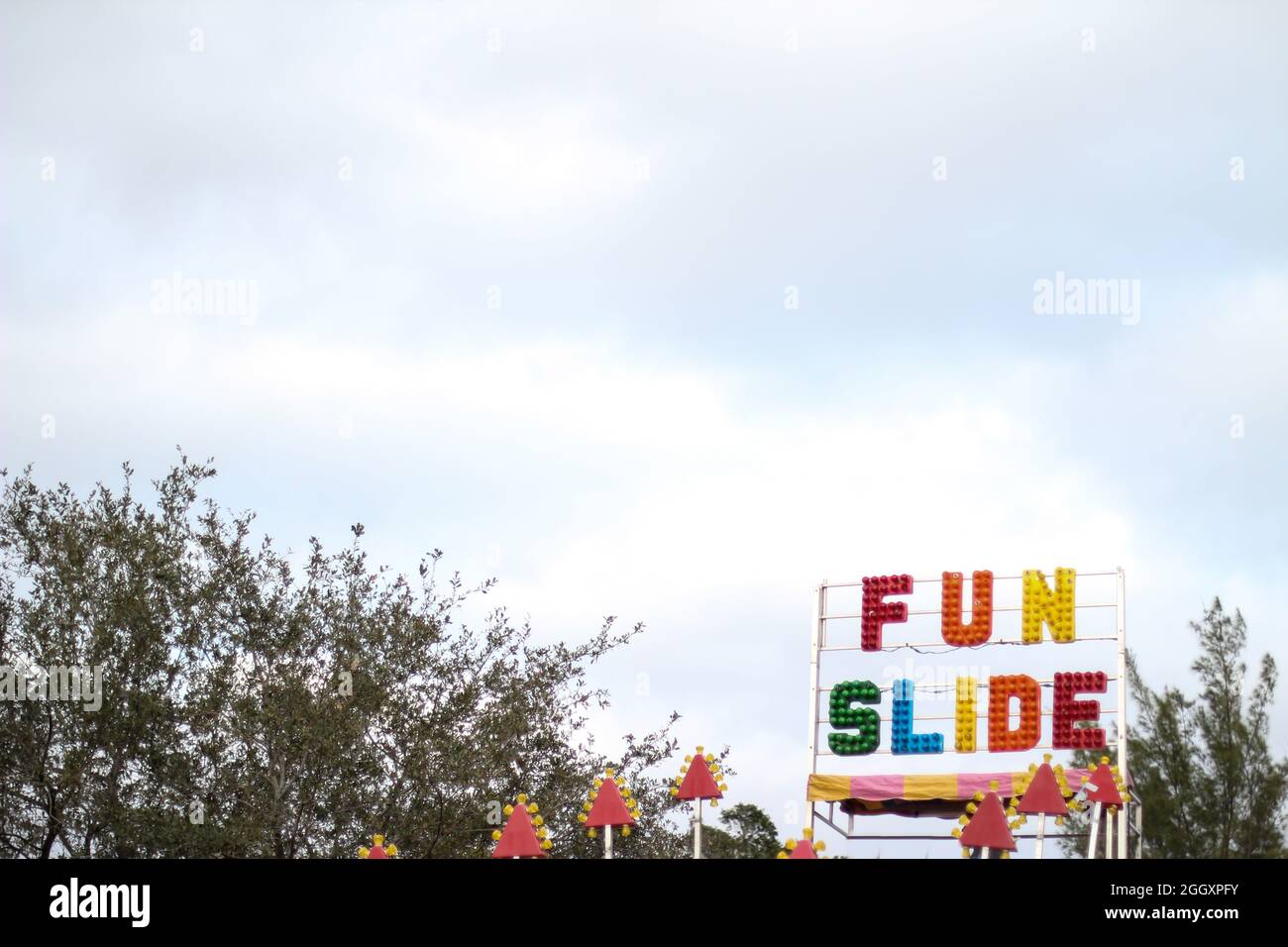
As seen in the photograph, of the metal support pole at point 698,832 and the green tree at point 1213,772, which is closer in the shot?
the metal support pole at point 698,832

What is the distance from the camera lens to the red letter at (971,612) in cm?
2069

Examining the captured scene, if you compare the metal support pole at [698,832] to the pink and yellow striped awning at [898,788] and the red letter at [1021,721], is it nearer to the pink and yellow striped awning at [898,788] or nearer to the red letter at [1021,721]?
the pink and yellow striped awning at [898,788]

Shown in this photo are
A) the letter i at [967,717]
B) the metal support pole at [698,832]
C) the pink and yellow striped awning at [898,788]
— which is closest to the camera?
the metal support pole at [698,832]

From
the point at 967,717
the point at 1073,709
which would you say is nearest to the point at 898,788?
the point at 967,717

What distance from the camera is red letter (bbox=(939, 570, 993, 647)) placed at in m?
20.7

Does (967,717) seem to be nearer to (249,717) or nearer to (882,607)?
(882,607)

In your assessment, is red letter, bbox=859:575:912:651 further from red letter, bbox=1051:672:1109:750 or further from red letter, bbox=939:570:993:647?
red letter, bbox=1051:672:1109:750

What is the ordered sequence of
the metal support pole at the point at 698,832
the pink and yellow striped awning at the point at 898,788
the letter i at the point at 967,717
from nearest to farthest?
1. the metal support pole at the point at 698,832
2. the pink and yellow striped awning at the point at 898,788
3. the letter i at the point at 967,717

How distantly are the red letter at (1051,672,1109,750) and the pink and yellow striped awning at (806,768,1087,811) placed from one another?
47.3 inches

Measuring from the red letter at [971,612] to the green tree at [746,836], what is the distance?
4.19m

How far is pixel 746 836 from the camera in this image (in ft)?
91.3

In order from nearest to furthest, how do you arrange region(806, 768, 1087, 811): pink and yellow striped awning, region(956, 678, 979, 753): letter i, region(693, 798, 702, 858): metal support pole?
1. region(693, 798, 702, 858): metal support pole
2. region(806, 768, 1087, 811): pink and yellow striped awning
3. region(956, 678, 979, 753): letter i

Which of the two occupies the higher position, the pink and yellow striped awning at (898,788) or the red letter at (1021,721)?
the red letter at (1021,721)
